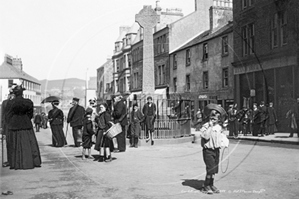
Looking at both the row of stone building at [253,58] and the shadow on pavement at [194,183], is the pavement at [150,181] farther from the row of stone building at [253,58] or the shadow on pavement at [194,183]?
the row of stone building at [253,58]

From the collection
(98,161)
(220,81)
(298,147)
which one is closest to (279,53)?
(298,147)

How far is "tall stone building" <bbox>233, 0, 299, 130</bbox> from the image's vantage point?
183 centimetres

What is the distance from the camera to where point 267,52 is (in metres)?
2.09

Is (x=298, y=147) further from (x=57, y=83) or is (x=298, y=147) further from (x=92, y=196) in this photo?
(x=92, y=196)

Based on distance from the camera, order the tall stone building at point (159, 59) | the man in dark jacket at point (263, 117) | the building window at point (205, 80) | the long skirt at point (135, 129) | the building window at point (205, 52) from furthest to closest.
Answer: the long skirt at point (135, 129), the tall stone building at point (159, 59), the building window at point (205, 80), the building window at point (205, 52), the man in dark jacket at point (263, 117)

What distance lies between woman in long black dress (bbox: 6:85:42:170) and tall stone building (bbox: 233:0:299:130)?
5.57 metres

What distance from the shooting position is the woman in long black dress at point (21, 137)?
701cm

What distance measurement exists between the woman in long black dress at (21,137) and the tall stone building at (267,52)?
5.57 meters

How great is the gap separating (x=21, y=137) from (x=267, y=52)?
20.4 feet

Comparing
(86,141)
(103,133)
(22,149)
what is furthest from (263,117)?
(86,141)

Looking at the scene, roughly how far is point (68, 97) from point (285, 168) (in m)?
4.49

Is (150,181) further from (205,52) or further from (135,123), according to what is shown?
(135,123)

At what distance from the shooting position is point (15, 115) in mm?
7219

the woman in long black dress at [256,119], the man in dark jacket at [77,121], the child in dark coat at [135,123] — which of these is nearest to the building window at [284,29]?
the woman in long black dress at [256,119]
